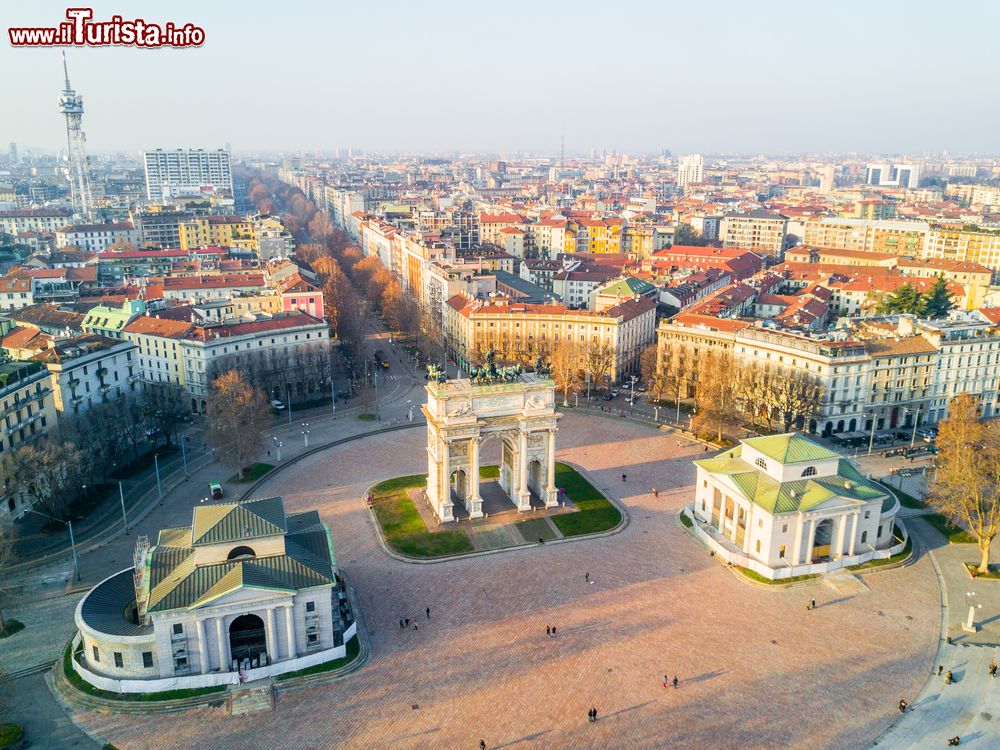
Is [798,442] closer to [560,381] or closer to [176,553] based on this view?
[560,381]

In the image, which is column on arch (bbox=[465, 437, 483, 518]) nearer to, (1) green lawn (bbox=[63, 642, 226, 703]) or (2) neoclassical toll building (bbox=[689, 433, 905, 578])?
(2) neoclassical toll building (bbox=[689, 433, 905, 578])

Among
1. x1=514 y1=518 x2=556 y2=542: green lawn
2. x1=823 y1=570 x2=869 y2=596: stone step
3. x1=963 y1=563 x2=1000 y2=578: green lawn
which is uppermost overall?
x1=963 y1=563 x2=1000 y2=578: green lawn

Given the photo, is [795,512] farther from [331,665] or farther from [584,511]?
[331,665]

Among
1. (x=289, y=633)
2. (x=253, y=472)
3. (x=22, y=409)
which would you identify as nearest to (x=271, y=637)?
(x=289, y=633)

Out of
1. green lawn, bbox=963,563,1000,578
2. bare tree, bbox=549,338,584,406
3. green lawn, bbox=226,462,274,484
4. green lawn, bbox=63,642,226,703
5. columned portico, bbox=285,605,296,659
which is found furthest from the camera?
bare tree, bbox=549,338,584,406

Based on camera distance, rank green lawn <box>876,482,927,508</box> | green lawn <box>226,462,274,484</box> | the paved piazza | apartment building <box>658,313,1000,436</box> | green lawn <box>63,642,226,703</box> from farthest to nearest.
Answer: apartment building <box>658,313,1000,436</box>
green lawn <box>226,462,274,484</box>
green lawn <box>876,482,927,508</box>
green lawn <box>63,642,226,703</box>
the paved piazza

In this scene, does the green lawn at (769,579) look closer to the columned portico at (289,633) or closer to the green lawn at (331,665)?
the green lawn at (331,665)

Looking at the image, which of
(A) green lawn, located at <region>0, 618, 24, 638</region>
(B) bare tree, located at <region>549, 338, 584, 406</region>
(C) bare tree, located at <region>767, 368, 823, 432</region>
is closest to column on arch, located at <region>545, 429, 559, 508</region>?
(B) bare tree, located at <region>549, 338, 584, 406</region>
